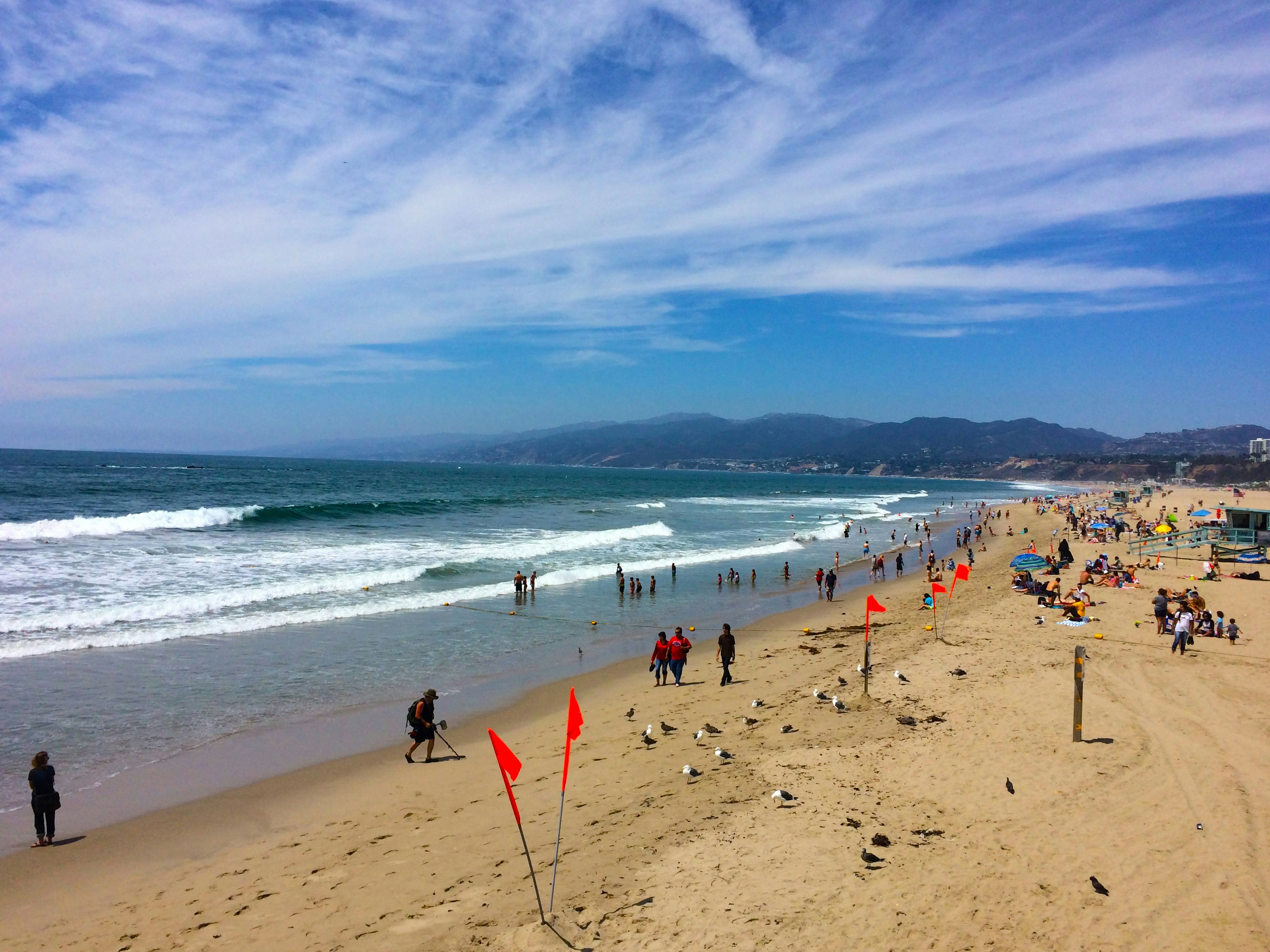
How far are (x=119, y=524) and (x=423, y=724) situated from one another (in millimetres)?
35340

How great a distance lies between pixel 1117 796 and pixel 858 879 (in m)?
3.70

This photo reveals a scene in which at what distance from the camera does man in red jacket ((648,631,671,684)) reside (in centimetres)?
1480

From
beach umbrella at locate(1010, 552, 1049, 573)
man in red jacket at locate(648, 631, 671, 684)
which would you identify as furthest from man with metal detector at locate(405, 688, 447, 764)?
beach umbrella at locate(1010, 552, 1049, 573)

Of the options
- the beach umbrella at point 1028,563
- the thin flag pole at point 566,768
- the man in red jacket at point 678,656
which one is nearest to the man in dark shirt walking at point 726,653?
the man in red jacket at point 678,656

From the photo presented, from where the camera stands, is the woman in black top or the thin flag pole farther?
the woman in black top

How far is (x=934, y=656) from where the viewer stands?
14836 mm

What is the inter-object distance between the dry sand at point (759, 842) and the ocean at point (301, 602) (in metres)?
2.94

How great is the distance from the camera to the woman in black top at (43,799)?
8031 millimetres

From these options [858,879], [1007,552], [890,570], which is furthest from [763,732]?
[1007,552]

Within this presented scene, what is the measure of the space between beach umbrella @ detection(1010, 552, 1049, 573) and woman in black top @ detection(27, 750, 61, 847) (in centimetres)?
2612

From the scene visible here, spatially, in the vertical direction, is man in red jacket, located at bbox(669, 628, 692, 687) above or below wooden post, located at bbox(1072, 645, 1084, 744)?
below

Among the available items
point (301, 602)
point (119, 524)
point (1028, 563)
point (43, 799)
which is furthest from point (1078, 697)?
point (119, 524)

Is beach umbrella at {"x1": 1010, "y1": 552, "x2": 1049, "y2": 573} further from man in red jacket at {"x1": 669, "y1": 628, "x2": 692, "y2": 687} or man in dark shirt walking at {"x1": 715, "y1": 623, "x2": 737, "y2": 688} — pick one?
man in red jacket at {"x1": 669, "y1": 628, "x2": 692, "y2": 687}

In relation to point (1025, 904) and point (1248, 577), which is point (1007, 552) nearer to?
point (1248, 577)
